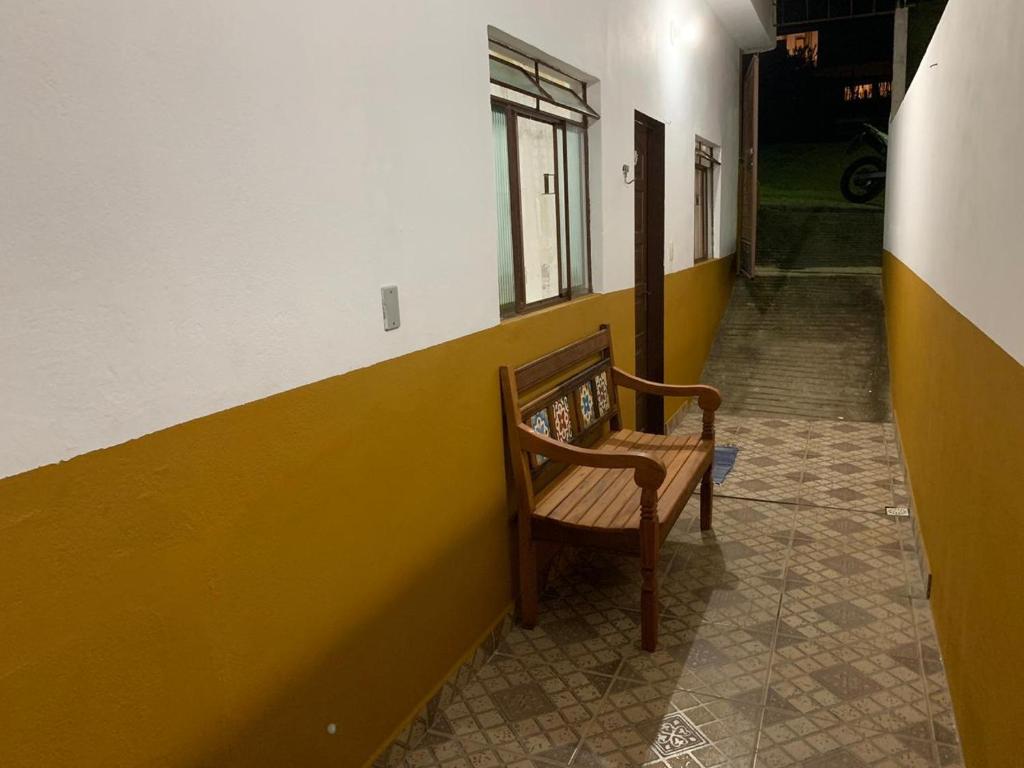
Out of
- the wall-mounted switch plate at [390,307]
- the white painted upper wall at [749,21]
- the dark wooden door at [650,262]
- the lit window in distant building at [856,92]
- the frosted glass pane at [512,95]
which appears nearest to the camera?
the wall-mounted switch plate at [390,307]

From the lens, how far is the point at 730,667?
2838mm

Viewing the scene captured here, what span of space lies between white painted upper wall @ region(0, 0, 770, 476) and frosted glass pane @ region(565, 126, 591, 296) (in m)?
1.12

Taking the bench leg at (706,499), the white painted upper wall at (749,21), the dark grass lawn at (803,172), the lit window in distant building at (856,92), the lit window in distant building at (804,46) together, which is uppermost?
the lit window in distant building at (804,46)

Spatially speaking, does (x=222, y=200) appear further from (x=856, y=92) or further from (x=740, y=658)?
(x=856, y=92)

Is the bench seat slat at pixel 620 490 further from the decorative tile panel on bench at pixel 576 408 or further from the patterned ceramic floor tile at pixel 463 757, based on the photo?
the patterned ceramic floor tile at pixel 463 757

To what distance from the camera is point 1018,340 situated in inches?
66.2

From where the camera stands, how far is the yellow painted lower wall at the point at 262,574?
1.30 meters

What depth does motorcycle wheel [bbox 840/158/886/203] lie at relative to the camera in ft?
43.0

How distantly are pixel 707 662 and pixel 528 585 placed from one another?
0.78 m

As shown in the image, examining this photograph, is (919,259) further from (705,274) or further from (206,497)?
(206,497)

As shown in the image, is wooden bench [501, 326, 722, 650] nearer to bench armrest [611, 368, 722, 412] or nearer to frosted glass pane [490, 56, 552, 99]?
bench armrest [611, 368, 722, 412]

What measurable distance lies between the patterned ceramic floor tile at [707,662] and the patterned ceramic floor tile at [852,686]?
72mm

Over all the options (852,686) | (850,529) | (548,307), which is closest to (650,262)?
(548,307)

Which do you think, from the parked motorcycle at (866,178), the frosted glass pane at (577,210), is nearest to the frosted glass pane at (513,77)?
the frosted glass pane at (577,210)
